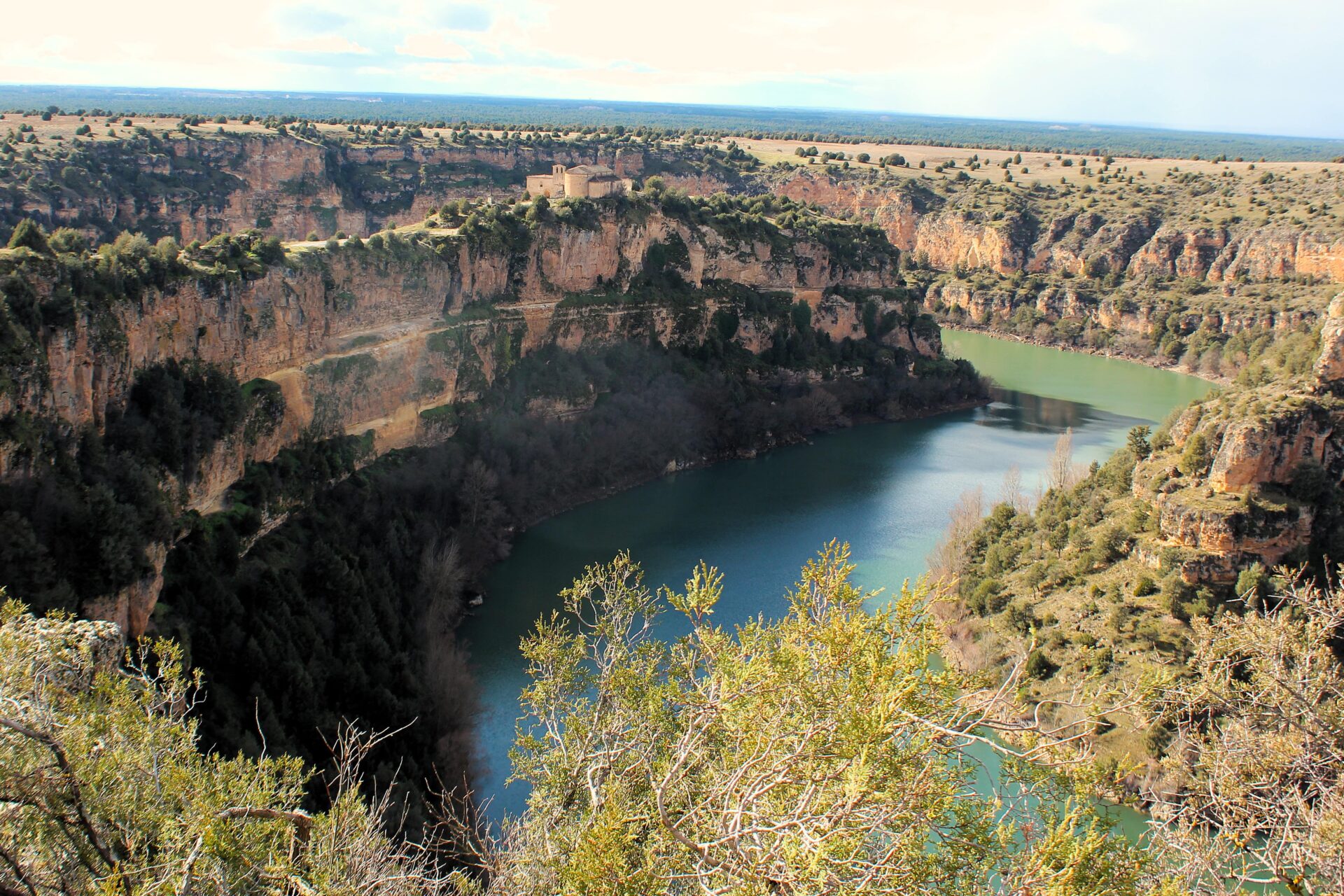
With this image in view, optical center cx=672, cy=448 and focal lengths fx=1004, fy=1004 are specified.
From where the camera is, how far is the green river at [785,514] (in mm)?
18141

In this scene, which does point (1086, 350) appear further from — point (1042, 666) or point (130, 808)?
point (130, 808)

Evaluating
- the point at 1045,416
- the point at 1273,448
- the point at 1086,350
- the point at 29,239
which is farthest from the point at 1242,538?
the point at 1086,350

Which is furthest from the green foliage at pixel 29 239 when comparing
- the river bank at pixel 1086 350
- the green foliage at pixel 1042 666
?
the river bank at pixel 1086 350

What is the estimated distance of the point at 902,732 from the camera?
537 cm

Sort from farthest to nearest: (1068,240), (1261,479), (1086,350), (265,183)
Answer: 1. (1068,240)
2. (1086,350)
3. (265,183)
4. (1261,479)

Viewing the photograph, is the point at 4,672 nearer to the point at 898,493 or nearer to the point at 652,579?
the point at 652,579

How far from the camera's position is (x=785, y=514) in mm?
24938

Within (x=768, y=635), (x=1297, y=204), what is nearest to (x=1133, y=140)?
(x=1297, y=204)

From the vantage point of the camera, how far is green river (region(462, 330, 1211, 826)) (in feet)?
59.5

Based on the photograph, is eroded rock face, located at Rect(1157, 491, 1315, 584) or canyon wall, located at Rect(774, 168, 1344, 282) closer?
eroded rock face, located at Rect(1157, 491, 1315, 584)

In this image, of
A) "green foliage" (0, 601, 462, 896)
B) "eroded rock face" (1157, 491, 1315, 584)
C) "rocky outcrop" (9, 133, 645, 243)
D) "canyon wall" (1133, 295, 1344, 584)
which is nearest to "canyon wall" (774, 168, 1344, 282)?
"rocky outcrop" (9, 133, 645, 243)

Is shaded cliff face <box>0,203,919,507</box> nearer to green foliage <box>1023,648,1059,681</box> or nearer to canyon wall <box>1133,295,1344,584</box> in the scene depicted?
green foliage <box>1023,648,1059,681</box>

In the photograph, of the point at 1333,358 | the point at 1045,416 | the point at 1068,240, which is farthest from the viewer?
the point at 1068,240

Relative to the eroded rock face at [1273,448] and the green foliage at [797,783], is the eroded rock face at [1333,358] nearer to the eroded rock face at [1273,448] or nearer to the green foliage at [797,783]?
the eroded rock face at [1273,448]
